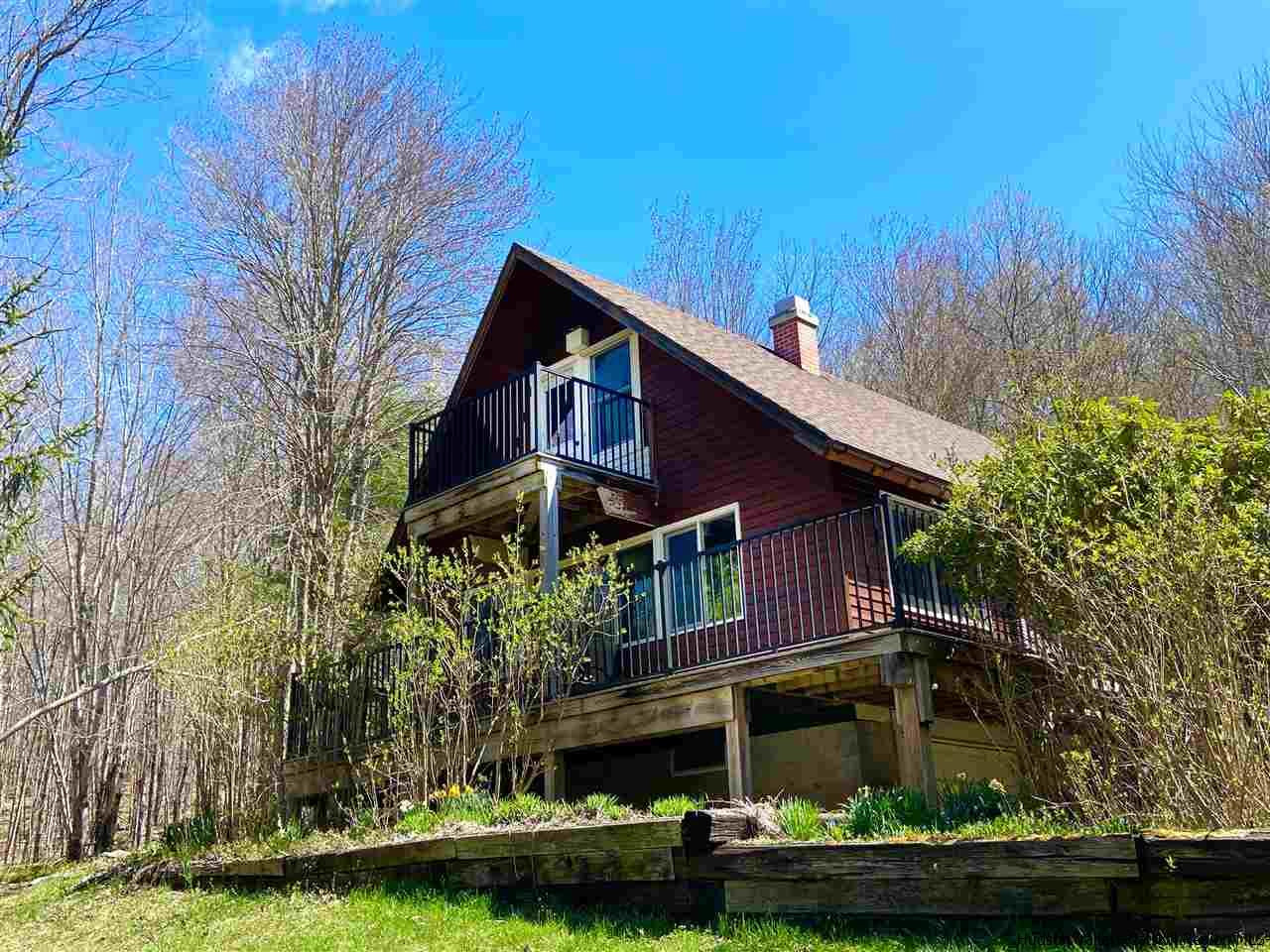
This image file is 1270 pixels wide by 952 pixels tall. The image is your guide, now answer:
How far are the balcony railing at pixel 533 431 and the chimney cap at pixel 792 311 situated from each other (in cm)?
410

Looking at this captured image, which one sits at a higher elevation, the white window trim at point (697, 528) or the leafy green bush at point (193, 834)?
the white window trim at point (697, 528)

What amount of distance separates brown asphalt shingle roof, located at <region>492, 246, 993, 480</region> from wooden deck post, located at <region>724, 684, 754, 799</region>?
2.93m

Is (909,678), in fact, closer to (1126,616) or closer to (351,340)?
(1126,616)

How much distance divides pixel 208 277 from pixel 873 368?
769 inches

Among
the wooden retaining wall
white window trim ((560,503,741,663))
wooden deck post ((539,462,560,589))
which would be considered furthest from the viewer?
wooden deck post ((539,462,560,589))

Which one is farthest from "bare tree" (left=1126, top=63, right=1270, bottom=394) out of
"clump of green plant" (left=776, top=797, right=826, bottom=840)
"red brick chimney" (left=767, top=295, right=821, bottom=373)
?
"clump of green plant" (left=776, top=797, right=826, bottom=840)

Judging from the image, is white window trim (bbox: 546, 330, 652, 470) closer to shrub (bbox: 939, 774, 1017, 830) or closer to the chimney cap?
the chimney cap

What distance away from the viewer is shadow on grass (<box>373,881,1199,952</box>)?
5.94m

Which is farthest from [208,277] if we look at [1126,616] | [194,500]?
[1126,616]

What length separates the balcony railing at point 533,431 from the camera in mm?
14727

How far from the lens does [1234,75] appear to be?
2175 cm

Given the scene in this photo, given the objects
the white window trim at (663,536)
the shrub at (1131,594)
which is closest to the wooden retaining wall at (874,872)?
the shrub at (1131,594)

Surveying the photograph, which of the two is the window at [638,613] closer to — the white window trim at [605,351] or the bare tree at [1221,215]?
the white window trim at [605,351]

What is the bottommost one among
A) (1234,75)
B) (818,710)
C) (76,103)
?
(818,710)
